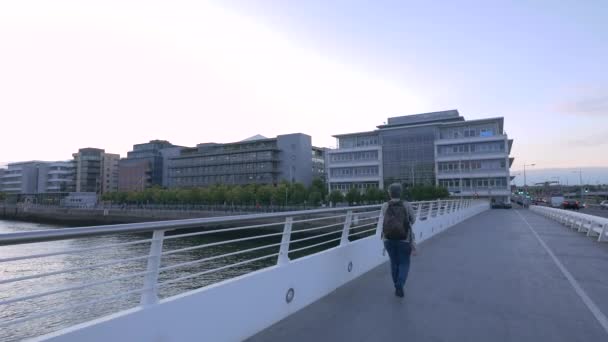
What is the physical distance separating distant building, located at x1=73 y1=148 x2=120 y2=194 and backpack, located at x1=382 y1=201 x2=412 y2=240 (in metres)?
130

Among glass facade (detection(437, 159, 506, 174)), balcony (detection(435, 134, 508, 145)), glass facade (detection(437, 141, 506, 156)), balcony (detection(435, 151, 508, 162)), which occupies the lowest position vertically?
glass facade (detection(437, 159, 506, 174))

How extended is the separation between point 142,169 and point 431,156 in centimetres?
8292

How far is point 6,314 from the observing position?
11820mm

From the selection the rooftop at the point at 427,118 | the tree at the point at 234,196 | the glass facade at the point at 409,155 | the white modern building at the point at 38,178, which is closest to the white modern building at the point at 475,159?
the glass facade at the point at 409,155

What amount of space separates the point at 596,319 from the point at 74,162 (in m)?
142

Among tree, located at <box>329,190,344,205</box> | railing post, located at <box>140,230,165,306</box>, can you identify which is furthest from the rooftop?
railing post, located at <box>140,230,165,306</box>

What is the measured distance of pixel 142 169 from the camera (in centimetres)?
10994

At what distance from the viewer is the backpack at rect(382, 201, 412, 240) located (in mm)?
5254

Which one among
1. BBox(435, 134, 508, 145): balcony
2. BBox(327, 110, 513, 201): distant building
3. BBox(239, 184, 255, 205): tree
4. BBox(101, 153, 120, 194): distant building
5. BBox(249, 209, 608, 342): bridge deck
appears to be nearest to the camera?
BBox(249, 209, 608, 342): bridge deck

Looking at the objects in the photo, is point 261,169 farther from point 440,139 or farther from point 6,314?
point 6,314

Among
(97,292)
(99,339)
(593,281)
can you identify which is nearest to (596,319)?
(593,281)

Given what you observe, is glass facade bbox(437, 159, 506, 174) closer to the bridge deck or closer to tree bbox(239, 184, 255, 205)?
tree bbox(239, 184, 255, 205)

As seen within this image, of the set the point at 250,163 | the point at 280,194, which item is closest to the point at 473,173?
the point at 280,194

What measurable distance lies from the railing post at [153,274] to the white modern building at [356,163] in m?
74.3
